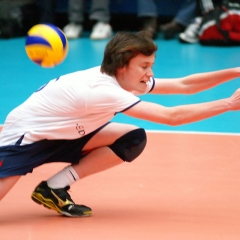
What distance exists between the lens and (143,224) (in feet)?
11.0

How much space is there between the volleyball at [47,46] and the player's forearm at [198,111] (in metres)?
0.93

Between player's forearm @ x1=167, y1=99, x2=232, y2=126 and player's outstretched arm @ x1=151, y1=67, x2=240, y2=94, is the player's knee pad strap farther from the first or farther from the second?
player's forearm @ x1=167, y1=99, x2=232, y2=126

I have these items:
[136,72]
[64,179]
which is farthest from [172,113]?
[64,179]

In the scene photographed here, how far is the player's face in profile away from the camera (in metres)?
3.31

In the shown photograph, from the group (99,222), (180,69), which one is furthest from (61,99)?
(180,69)

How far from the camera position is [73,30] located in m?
9.13

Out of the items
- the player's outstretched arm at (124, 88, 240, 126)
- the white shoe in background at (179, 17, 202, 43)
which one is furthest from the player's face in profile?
the white shoe in background at (179, 17, 202, 43)

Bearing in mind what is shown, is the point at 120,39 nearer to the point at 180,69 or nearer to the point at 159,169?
the point at 159,169

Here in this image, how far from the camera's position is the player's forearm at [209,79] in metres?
3.48

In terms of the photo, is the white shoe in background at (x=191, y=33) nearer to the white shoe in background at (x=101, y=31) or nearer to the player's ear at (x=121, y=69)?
the white shoe in background at (x=101, y=31)

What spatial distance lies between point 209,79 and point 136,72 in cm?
51

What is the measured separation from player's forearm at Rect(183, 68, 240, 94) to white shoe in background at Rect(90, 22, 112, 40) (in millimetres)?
5426

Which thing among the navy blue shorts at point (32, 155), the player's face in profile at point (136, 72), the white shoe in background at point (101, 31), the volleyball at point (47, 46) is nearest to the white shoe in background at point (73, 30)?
the white shoe in background at point (101, 31)

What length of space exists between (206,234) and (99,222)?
0.58m
